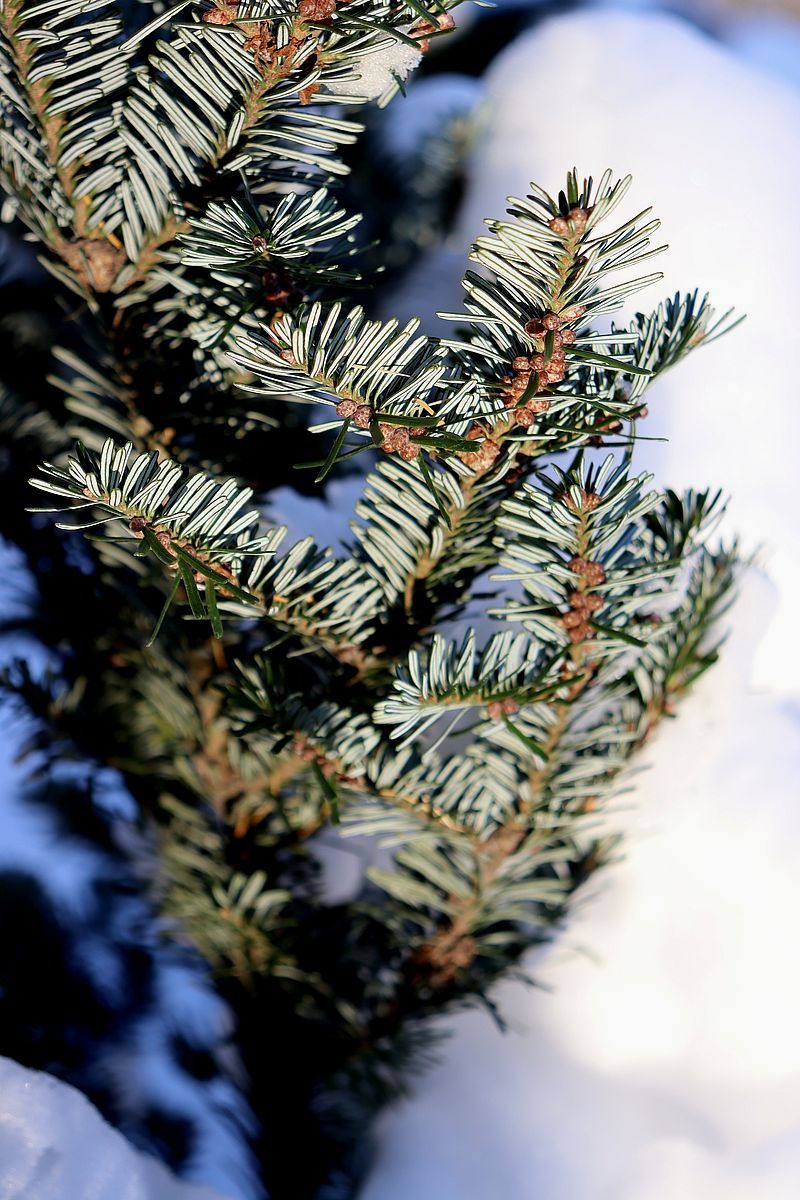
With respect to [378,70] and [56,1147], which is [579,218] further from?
[56,1147]

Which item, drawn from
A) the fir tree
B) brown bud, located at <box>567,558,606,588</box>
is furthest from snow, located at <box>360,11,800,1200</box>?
brown bud, located at <box>567,558,606,588</box>

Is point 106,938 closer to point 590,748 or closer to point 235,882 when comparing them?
point 235,882

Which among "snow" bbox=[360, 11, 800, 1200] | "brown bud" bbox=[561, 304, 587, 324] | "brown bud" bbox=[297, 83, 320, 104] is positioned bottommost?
"snow" bbox=[360, 11, 800, 1200]

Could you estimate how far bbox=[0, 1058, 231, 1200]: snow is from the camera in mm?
268

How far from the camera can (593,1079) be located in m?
0.36

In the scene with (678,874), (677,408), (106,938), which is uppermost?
(677,408)

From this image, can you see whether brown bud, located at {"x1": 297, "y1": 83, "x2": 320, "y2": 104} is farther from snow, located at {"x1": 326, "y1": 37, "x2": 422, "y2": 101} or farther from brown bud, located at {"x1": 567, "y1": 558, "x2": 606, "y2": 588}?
brown bud, located at {"x1": 567, "y1": 558, "x2": 606, "y2": 588}

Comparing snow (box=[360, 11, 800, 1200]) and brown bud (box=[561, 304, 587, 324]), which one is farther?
snow (box=[360, 11, 800, 1200])

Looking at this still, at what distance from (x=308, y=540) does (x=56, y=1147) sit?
0.68ft

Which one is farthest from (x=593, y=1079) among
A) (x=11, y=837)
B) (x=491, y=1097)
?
(x=11, y=837)

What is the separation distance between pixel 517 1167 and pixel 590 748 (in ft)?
0.58

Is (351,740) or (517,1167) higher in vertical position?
(351,740)

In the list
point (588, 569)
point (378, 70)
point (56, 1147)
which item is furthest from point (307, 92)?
point (56, 1147)

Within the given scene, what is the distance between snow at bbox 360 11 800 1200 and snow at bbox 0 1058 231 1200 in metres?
0.13
